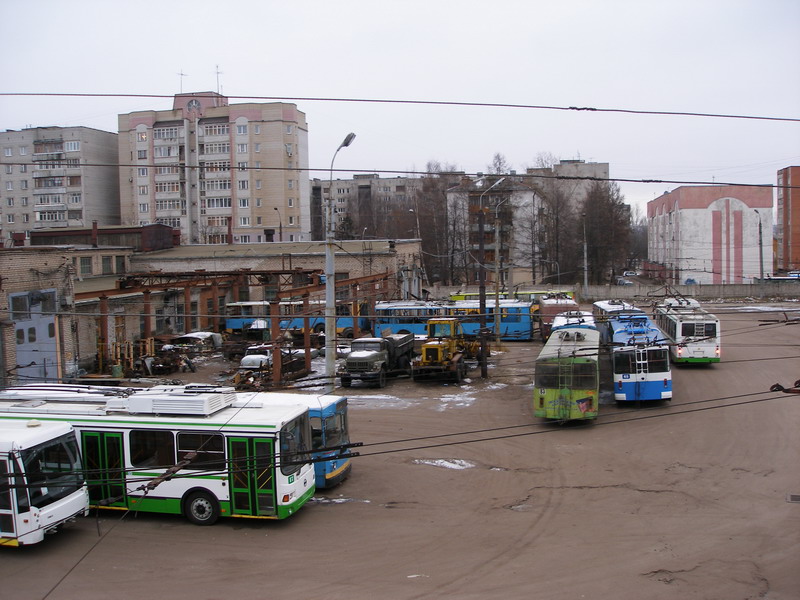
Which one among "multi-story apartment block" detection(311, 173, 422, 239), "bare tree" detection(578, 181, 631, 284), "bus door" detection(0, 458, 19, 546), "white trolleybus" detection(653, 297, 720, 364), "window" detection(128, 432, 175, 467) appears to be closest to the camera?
"bus door" detection(0, 458, 19, 546)

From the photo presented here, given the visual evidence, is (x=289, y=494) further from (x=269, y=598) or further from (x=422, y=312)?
(x=422, y=312)

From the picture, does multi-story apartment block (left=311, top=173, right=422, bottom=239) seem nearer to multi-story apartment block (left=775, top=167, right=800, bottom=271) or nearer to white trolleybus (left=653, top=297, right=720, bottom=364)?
multi-story apartment block (left=775, top=167, right=800, bottom=271)

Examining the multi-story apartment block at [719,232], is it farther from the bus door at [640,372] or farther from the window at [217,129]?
the bus door at [640,372]

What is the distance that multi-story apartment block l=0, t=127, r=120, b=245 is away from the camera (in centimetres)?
6938

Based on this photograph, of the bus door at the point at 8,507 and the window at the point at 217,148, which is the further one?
the window at the point at 217,148

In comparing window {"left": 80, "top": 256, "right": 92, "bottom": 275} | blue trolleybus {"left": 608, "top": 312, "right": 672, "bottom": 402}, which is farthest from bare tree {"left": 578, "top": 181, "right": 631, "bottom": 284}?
blue trolleybus {"left": 608, "top": 312, "right": 672, "bottom": 402}

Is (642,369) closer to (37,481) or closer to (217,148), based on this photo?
(37,481)

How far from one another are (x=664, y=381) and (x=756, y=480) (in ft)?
22.3

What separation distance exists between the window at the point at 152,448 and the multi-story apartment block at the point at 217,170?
51.9m

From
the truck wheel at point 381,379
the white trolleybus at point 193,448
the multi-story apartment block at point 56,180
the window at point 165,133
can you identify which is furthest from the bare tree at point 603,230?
the white trolleybus at point 193,448

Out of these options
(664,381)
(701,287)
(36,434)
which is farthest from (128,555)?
(701,287)

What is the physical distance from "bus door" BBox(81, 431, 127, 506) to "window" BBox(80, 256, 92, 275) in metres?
30.9

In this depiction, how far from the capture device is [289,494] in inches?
444

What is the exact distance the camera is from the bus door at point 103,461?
39.2ft
